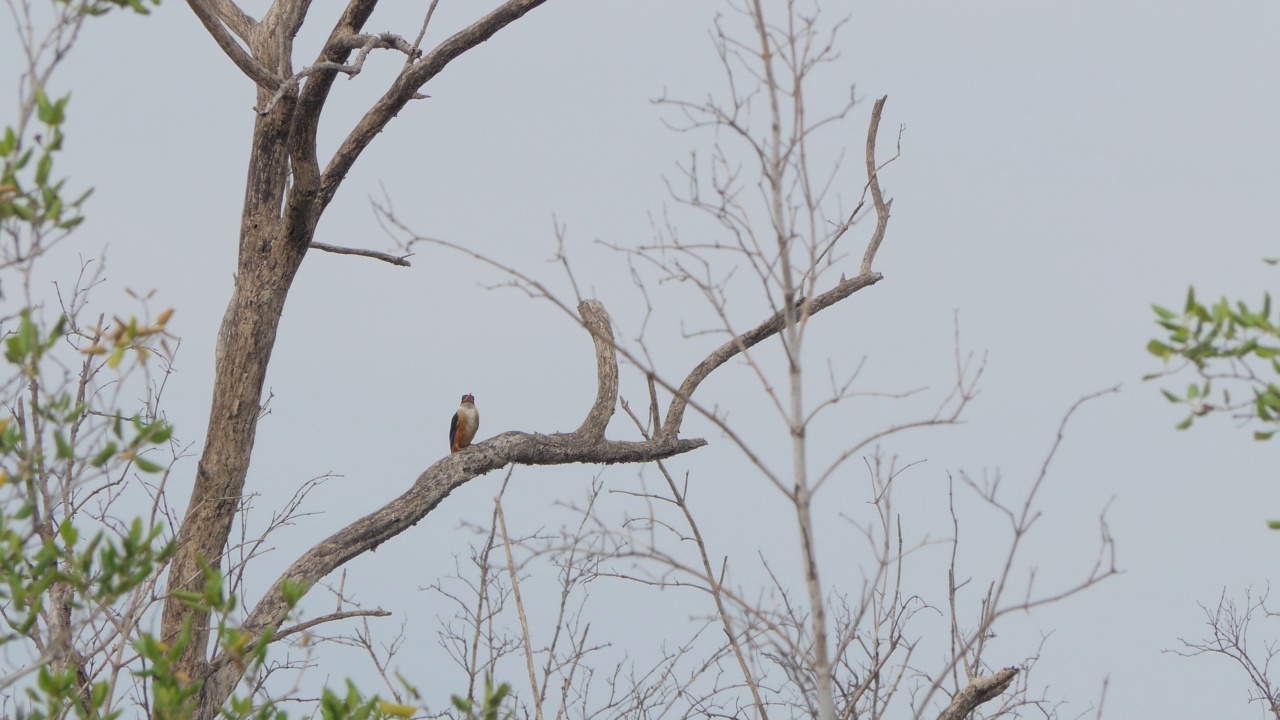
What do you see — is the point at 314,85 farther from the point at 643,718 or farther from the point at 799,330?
the point at 643,718

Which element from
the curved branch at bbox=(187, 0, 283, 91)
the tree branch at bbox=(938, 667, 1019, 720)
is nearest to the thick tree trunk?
the curved branch at bbox=(187, 0, 283, 91)

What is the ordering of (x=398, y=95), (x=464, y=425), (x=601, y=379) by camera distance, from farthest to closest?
(x=464, y=425)
(x=601, y=379)
(x=398, y=95)

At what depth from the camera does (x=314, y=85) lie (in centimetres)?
522

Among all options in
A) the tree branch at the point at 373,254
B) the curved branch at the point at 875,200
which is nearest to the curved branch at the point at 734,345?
the curved branch at the point at 875,200

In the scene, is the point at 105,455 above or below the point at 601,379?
below

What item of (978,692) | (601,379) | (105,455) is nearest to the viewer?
(105,455)

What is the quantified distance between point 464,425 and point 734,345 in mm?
2481

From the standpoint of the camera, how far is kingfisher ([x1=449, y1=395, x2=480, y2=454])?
26.3 ft

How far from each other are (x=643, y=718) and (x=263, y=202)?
133 inches

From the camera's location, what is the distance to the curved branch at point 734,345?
6.14 m

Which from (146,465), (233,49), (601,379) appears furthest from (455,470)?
(146,465)

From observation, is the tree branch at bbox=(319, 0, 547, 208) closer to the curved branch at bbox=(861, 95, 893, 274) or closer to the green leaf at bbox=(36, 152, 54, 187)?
the curved branch at bbox=(861, 95, 893, 274)

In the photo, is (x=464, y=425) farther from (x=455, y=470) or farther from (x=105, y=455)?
(x=105, y=455)

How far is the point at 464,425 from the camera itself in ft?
26.4
